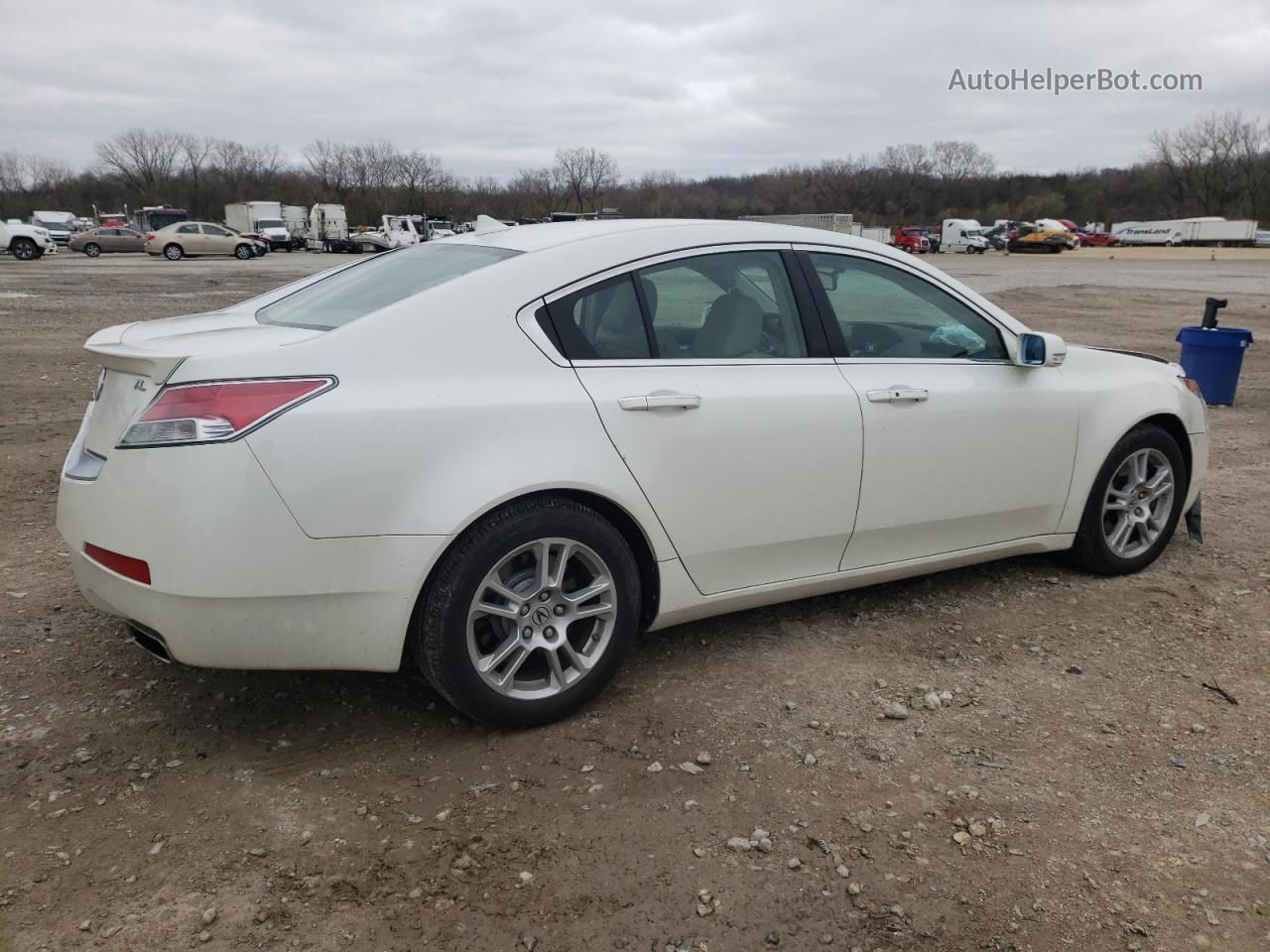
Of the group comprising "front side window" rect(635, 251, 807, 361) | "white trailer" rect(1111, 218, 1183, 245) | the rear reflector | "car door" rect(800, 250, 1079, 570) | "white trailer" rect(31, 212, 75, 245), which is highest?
"white trailer" rect(1111, 218, 1183, 245)

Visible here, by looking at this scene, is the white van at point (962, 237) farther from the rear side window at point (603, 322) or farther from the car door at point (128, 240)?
the rear side window at point (603, 322)

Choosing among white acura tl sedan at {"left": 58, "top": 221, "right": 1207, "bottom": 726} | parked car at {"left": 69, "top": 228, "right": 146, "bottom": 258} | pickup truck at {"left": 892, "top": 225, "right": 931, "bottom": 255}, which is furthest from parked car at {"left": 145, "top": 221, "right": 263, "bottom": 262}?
white acura tl sedan at {"left": 58, "top": 221, "right": 1207, "bottom": 726}

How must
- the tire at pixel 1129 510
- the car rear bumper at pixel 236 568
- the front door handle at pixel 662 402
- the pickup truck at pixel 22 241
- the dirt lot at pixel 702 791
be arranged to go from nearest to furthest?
1. the dirt lot at pixel 702 791
2. the car rear bumper at pixel 236 568
3. the front door handle at pixel 662 402
4. the tire at pixel 1129 510
5. the pickup truck at pixel 22 241

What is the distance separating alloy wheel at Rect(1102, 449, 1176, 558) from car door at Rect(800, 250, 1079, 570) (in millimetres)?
445

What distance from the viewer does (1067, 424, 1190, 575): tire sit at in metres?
4.54

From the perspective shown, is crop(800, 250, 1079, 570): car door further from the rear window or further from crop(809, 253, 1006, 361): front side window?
the rear window

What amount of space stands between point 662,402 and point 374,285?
44.2 inches

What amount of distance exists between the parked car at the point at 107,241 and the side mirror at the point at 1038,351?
153 feet

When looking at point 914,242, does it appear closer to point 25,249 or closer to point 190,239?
point 190,239

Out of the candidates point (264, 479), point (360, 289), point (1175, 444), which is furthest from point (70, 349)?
point (1175, 444)

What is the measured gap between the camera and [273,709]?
11.2 ft

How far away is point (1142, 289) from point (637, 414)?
25.6 metres

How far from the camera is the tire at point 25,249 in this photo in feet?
119

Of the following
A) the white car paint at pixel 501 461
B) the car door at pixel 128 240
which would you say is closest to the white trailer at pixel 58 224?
the car door at pixel 128 240
